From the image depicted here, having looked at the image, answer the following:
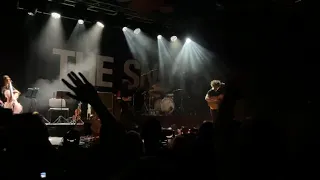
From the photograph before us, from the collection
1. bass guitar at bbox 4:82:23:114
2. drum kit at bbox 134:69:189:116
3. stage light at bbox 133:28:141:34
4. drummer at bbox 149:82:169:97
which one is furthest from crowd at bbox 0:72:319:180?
stage light at bbox 133:28:141:34

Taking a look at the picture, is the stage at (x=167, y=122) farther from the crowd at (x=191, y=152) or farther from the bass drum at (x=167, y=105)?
the crowd at (x=191, y=152)

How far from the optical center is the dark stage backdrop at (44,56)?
10086mm

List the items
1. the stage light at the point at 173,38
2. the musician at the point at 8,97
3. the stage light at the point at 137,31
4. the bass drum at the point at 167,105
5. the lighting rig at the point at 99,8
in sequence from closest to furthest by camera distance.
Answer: the musician at the point at 8,97 < the lighting rig at the point at 99,8 < the bass drum at the point at 167,105 < the stage light at the point at 137,31 < the stage light at the point at 173,38

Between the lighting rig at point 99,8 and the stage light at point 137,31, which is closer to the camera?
the lighting rig at point 99,8

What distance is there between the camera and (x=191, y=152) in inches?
76.6

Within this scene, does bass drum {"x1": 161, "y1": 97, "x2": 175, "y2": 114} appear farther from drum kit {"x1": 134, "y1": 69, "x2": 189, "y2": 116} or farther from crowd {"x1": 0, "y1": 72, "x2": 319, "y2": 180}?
crowd {"x1": 0, "y1": 72, "x2": 319, "y2": 180}

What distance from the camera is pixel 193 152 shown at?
6.41ft

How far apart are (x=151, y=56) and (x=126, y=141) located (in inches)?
450

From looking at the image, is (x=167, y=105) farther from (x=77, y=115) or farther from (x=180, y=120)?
(x=77, y=115)

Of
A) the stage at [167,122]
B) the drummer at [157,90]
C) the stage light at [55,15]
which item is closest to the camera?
the stage at [167,122]

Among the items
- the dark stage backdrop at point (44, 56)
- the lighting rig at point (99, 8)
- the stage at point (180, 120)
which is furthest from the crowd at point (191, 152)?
the dark stage backdrop at point (44, 56)

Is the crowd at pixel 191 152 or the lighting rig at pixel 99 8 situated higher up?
the lighting rig at pixel 99 8

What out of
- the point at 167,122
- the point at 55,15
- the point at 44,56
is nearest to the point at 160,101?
the point at 167,122

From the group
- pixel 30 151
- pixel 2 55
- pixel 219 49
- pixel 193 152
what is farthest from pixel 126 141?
pixel 219 49
